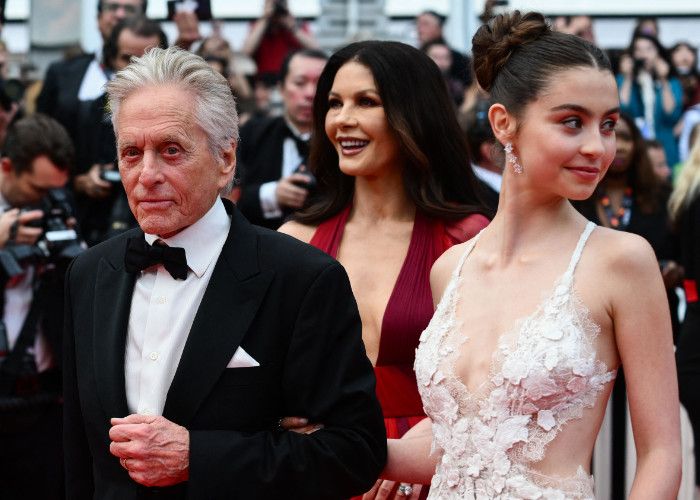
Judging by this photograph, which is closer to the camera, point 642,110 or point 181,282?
point 181,282

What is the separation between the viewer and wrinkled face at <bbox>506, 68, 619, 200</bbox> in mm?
3053

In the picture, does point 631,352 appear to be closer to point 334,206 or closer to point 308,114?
point 334,206

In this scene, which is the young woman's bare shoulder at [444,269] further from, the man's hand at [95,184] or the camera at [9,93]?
the camera at [9,93]

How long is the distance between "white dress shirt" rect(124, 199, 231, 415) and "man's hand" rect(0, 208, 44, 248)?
96.6 inches

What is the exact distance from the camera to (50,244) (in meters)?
5.44

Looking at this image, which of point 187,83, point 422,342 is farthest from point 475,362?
point 187,83

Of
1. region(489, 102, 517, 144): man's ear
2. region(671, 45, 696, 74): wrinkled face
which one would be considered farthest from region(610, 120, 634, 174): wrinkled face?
region(671, 45, 696, 74): wrinkled face

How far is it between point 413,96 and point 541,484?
1.79 m

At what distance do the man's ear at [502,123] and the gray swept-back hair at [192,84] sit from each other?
2.37 ft

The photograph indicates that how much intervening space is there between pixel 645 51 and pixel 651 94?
2.44 feet

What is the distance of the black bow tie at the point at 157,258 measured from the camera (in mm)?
2951

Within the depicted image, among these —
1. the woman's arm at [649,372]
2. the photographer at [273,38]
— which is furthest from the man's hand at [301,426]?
the photographer at [273,38]

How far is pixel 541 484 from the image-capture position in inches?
119

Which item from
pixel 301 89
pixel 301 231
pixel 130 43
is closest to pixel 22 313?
pixel 301 231
